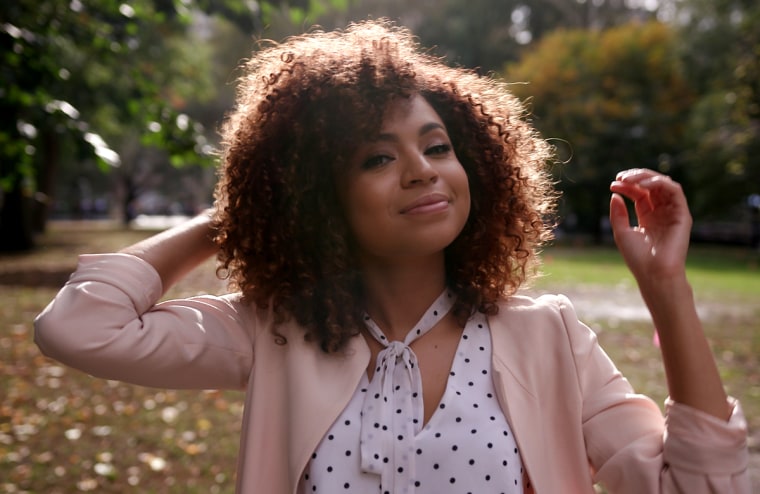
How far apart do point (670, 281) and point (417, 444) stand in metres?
0.67

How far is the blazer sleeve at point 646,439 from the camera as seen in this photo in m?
1.56

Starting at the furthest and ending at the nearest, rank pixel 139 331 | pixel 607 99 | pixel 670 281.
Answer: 1. pixel 607 99
2. pixel 139 331
3. pixel 670 281

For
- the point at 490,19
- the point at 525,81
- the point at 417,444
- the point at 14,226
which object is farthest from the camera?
the point at 490,19

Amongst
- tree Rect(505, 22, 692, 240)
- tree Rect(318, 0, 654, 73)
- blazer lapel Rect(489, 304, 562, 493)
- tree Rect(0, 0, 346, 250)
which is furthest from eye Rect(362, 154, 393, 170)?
tree Rect(318, 0, 654, 73)

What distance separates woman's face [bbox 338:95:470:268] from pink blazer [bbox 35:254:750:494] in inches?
10.8

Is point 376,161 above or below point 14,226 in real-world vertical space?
above

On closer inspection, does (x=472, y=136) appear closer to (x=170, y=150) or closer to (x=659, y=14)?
(x=170, y=150)

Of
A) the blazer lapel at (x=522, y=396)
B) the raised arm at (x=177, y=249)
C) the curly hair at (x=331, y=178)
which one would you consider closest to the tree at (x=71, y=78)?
the raised arm at (x=177, y=249)

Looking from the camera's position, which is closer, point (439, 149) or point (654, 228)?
point (654, 228)

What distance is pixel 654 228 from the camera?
68.2 inches

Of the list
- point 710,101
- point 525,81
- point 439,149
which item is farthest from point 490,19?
point 439,149

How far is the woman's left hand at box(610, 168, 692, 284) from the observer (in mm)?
1657

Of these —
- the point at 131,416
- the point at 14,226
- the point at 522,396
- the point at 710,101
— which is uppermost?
the point at 710,101

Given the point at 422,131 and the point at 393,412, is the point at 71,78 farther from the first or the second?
the point at 393,412
